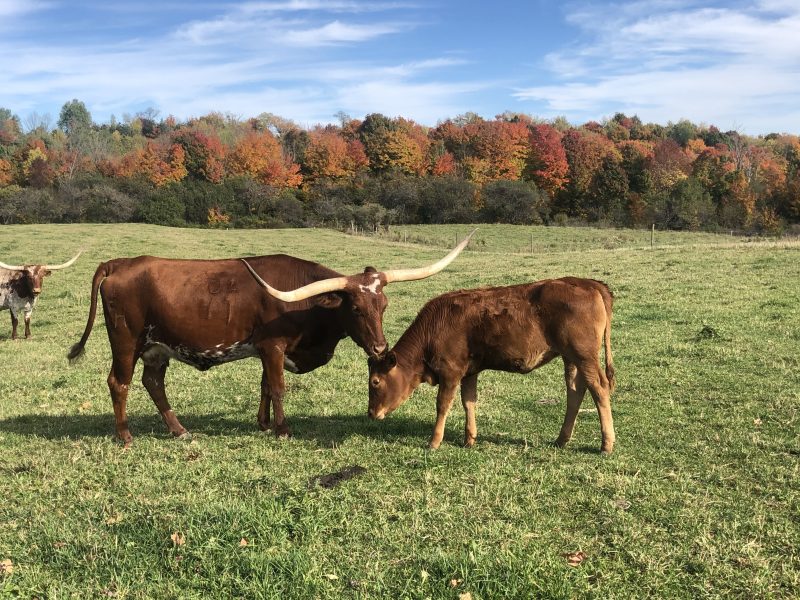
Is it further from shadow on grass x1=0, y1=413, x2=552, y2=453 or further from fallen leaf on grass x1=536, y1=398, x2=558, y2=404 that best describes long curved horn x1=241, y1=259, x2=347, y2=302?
fallen leaf on grass x1=536, y1=398, x2=558, y2=404

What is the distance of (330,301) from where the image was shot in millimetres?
7250

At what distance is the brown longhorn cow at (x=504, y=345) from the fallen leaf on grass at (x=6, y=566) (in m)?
3.74

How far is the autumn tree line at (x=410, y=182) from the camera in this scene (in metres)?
68.4

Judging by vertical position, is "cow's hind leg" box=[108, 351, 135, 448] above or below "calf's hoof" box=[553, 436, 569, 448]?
above

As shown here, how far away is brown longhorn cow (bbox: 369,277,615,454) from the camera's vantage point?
6555 millimetres

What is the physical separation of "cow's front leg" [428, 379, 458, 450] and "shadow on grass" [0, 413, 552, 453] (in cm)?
28

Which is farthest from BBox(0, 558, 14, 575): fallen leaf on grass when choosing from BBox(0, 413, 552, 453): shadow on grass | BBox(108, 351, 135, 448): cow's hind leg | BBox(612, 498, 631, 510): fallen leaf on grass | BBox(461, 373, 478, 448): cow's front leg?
BBox(612, 498, 631, 510): fallen leaf on grass

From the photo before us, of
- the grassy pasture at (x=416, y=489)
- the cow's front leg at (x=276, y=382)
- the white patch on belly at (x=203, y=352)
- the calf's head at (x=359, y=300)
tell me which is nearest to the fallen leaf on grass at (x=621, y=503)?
the grassy pasture at (x=416, y=489)

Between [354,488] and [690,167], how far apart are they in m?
87.8


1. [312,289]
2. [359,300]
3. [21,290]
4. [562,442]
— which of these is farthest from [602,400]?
[21,290]

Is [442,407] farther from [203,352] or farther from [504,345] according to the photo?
[203,352]

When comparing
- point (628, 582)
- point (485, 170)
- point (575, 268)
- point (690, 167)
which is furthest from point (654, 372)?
point (690, 167)

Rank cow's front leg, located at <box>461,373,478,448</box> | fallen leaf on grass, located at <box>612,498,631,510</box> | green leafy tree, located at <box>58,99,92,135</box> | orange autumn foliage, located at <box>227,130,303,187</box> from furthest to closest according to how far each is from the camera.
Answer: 1. green leafy tree, located at <box>58,99,92,135</box>
2. orange autumn foliage, located at <box>227,130,303,187</box>
3. cow's front leg, located at <box>461,373,478,448</box>
4. fallen leaf on grass, located at <box>612,498,631,510</box>

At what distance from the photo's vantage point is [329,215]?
66.6m
